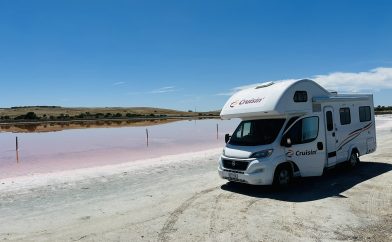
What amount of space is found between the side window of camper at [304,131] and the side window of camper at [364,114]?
10.9 ft

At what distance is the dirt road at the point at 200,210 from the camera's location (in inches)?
301

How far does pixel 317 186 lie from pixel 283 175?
1220mm

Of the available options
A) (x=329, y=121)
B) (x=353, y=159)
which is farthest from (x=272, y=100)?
(x=353, y=159)

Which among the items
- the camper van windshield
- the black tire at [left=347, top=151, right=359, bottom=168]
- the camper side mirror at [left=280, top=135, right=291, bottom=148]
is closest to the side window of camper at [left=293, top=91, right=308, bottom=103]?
the camper van windshield

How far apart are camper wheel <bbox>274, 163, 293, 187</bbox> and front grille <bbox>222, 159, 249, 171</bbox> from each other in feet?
2.86

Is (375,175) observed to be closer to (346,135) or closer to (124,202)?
(346,135)

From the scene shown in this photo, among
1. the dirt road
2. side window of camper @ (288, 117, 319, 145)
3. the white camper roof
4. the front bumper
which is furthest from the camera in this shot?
side window of camper @ (288, 117, 319, 145)

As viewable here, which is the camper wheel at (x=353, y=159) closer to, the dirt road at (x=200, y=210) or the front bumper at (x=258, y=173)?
the dirt road at (x=200, y=210)

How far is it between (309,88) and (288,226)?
5433 millimetres

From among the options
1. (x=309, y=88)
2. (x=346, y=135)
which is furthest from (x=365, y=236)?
(x=346, y=135)

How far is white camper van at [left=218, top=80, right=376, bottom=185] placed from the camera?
35.7 feet

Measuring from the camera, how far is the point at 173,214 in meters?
9.04

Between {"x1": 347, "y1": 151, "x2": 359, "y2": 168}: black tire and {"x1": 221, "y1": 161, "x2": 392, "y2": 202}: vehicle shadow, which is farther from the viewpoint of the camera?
{"x1": 347, "y1": 151, "x2": 359, "y2": 168}: black tire

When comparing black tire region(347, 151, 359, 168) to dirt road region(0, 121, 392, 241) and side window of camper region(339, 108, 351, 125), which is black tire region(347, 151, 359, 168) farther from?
side window of camper region(339, 108, 351, 125)
